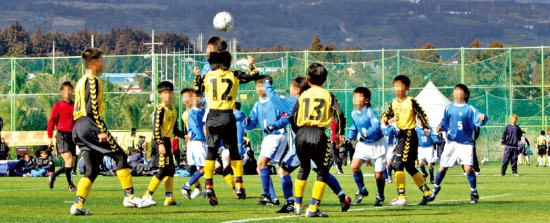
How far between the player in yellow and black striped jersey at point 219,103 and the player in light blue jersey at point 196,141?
2.67 m

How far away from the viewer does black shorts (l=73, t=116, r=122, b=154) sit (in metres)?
14.8

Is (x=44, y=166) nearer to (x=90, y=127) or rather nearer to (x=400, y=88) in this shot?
(x=400, y=88)

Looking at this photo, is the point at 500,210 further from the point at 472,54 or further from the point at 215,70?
the point at 472,54

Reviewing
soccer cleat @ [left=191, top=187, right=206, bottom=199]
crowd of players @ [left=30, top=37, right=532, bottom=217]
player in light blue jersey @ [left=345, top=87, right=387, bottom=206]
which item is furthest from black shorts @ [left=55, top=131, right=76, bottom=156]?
player in light blue jersey @ [left=345, top=87, right=387, bottom=206]

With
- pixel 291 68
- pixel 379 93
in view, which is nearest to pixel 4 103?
pixel 291 68

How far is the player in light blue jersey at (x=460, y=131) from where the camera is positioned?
1864cm

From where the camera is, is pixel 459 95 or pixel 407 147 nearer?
pixel 407 147

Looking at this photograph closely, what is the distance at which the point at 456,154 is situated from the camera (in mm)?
18781

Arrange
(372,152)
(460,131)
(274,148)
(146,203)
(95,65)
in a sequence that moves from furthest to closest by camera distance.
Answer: (460,131)
(372,152)
(274,148)
(146,203)
(95,65)

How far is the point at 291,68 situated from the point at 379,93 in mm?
3758

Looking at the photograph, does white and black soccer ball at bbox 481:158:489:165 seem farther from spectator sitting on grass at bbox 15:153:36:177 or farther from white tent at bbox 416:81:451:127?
spectator sitting on grass at bbox 15:153:36:177

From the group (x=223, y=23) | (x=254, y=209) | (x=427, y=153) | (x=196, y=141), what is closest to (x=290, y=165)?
(x=254, y=209)

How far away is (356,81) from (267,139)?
3069 cm

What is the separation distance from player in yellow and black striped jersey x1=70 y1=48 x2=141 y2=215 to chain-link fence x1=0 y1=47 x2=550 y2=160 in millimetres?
30579
